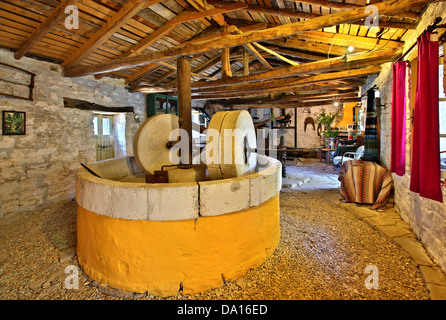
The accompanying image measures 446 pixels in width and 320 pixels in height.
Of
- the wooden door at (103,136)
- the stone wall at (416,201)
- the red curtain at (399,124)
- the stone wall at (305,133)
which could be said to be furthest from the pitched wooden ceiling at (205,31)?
the stone wall at (305,133)

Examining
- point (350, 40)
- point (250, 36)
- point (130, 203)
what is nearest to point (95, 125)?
point (250, 36)

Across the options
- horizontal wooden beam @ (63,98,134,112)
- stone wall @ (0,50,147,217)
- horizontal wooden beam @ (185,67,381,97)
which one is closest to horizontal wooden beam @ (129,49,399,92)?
horizontal wooden beam @ (185,67,381,97)

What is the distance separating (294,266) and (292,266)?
0.07 ft

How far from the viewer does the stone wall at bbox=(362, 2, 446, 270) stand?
2.47 metres

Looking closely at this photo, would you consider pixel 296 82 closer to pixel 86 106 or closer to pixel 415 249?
pixel 415 249

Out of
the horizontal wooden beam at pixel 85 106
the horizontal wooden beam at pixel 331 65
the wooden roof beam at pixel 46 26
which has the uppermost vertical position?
the wooden roof beam at pixel 46 26

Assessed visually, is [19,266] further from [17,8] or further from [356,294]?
[356,294]

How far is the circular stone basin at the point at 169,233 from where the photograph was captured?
2.17 metres

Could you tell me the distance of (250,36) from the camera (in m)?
3.44

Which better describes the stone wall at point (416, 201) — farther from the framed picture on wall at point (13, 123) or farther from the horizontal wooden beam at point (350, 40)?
the framed picture on wall at point (13, 123)

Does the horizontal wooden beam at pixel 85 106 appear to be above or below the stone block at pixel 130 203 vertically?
above

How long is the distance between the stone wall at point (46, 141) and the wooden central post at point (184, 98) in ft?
10.8

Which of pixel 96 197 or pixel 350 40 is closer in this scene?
pixel 96 197
